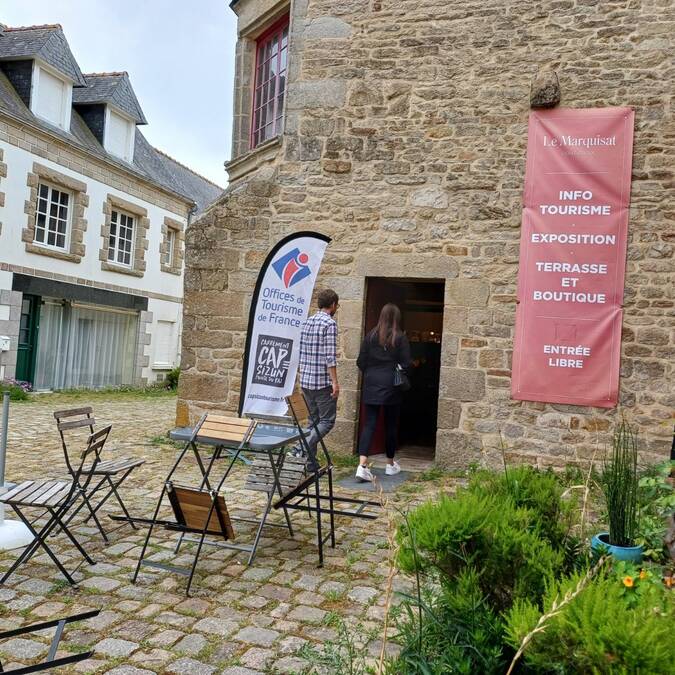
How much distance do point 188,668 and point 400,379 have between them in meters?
3.77

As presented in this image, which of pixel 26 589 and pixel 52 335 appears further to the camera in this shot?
pixel 52 335

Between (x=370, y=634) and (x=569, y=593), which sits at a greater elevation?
(x=569, y=593)

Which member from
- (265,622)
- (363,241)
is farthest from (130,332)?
(265,622)

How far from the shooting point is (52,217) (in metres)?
13.6

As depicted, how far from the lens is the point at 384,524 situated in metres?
4.55

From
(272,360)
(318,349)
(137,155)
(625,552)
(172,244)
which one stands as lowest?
(625,552)

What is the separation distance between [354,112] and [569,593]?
6107mm

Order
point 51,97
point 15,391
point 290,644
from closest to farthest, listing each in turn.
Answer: point 290,644, point 15,391, point 51,97

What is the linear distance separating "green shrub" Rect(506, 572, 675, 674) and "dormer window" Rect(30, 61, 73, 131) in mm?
14623

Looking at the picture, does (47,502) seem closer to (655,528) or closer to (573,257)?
(655,528)

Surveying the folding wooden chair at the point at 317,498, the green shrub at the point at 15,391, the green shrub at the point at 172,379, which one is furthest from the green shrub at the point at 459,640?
the green shrub at the point at 172,379

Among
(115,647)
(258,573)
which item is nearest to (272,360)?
(258,573)

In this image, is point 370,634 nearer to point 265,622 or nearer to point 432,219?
point 265,622

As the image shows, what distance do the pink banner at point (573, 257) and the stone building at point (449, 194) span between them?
12 centimetres
